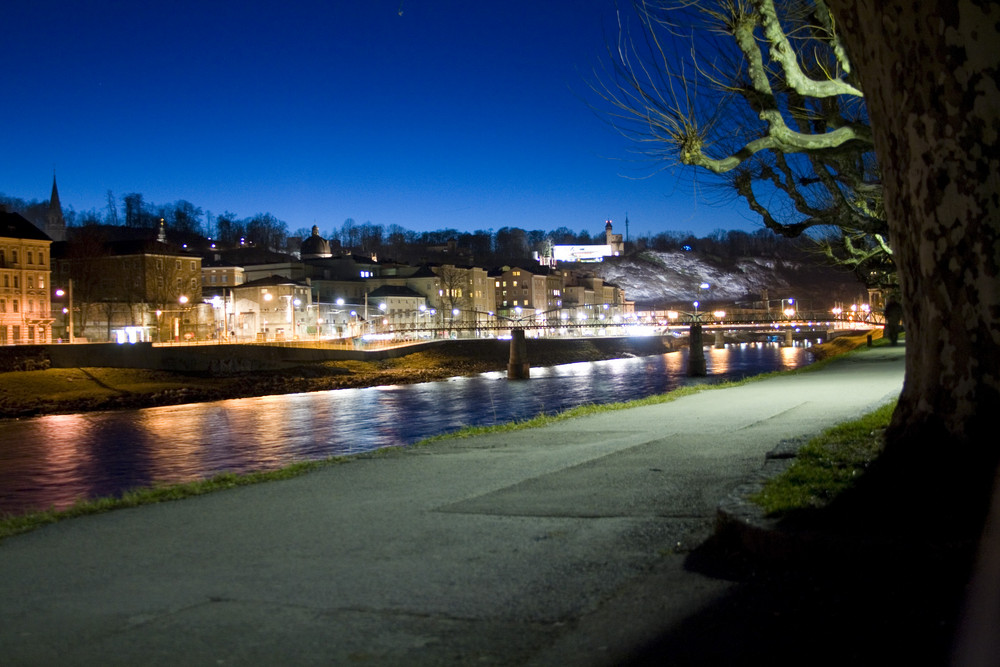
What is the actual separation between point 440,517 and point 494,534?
990 mm

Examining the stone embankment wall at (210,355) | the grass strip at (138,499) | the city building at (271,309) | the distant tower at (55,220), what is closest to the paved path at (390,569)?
the grass strip at (138,499)

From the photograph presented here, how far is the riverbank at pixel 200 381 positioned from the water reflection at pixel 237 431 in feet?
9.38

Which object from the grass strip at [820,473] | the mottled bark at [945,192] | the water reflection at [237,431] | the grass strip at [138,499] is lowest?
the water reflection at [237,431]

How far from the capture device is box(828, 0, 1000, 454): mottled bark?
5.88 m

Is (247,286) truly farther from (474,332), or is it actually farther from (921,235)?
(921,235)

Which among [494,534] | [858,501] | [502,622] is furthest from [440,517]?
[858,501]

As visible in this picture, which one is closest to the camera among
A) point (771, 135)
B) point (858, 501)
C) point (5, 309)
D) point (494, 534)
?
point (858, 501)

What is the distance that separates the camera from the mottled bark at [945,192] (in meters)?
5.88

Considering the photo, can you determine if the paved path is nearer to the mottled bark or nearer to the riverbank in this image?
the mottled bark

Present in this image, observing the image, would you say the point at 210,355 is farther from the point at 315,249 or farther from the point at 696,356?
the point at 315,249

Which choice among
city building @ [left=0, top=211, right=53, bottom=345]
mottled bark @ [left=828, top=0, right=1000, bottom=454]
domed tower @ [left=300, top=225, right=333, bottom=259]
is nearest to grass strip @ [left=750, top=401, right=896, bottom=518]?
mottled bark @ [left=828, top=0, right=1000, bottom=454]

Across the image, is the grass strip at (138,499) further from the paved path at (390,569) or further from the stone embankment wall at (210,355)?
the stone embankment wall at (210,355)

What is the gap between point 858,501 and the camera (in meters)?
5.96

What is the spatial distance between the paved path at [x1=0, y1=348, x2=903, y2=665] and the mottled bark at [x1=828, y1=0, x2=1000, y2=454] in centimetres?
209
